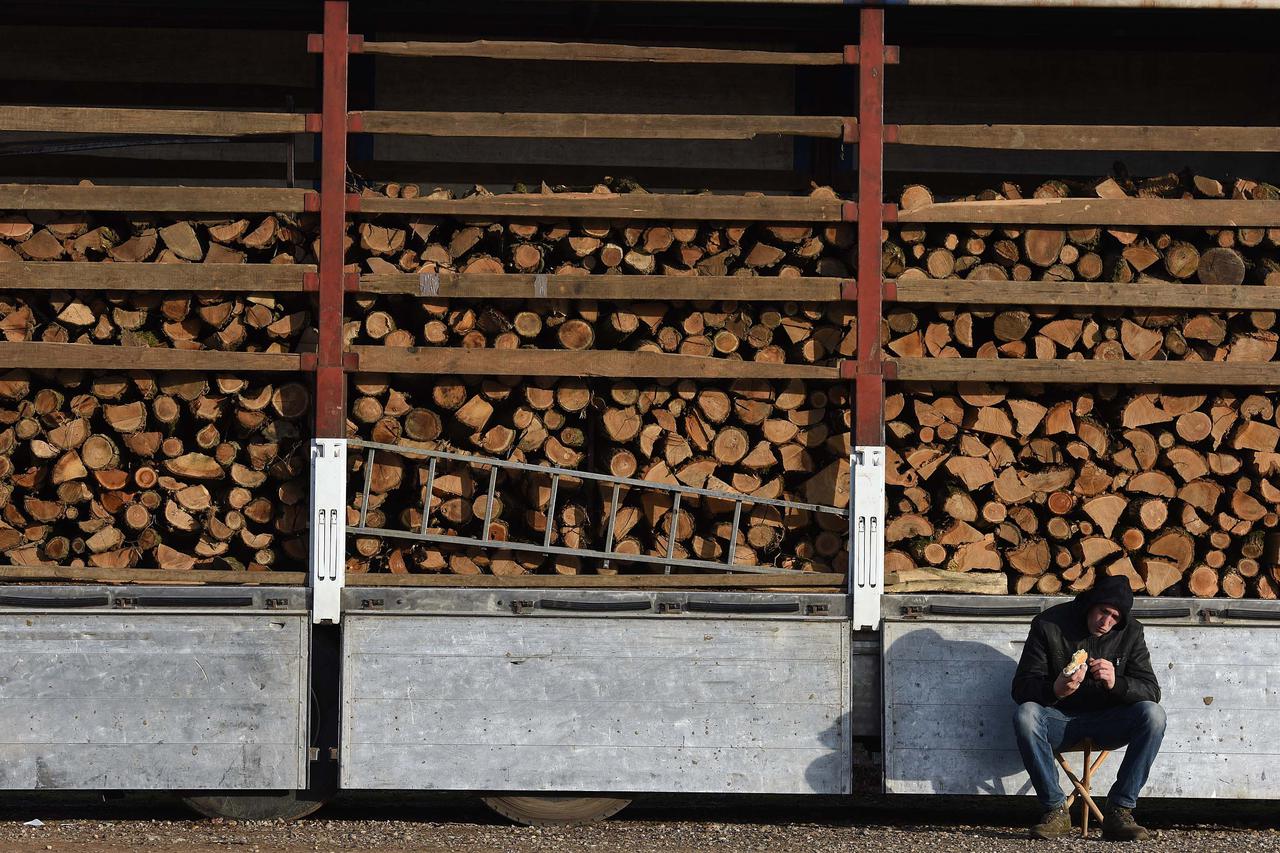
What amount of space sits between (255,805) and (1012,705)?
11.8ft

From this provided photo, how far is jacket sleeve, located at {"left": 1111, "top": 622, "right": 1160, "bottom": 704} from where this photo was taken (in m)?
6.24

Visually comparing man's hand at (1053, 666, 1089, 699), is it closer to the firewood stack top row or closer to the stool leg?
the stool leg

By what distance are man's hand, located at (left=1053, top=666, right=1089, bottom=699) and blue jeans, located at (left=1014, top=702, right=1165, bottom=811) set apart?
0.54 feet

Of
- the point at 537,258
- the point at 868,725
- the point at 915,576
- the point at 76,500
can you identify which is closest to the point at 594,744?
the point at 868,725

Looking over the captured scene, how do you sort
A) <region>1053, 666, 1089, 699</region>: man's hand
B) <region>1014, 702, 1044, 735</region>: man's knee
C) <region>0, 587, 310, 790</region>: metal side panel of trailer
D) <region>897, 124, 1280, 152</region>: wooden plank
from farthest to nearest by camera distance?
<region>897, 124, 1280, 152</region>: wooden plank → <region>0, 587, 310, 790</region>: metal side panel of trailer → <region>1014, 702, 1044, 735</region>: man's knee → <region>1053, 666, 1089, 699</region>: man's hand

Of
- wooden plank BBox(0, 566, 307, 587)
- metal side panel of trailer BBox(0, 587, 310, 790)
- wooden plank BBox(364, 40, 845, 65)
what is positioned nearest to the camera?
metal side panel of trailer BBox(0, 587, 310, 790)

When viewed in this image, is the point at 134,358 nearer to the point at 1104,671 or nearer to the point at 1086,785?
the point at 1104,671

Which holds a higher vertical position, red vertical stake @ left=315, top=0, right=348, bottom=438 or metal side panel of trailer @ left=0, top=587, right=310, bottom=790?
red vertical stake @ left=315, top=0, right=348, bottom=438

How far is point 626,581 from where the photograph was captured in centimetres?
675

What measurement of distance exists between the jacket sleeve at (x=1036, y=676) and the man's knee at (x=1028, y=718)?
3 centimetres

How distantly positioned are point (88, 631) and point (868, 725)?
11.8 feet

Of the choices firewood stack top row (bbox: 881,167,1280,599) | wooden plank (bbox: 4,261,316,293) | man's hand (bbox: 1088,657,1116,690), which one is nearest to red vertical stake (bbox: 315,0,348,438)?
wooden plank (bbox: 4,261,316,293)

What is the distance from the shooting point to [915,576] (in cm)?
683

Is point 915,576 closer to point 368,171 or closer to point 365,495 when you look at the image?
point 365,495
